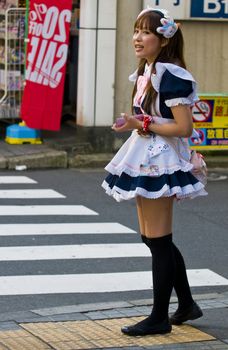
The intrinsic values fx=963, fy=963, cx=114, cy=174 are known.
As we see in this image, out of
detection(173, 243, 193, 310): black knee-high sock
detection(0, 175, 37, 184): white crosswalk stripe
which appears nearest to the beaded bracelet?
detection(173, 243, 193, 310): black knee-high sock

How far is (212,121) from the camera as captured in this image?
13703 mm

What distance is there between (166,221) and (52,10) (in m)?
8.49

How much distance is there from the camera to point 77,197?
36.5 feet

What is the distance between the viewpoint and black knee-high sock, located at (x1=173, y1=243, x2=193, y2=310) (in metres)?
5.82

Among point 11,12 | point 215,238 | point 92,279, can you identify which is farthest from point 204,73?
point 92,279

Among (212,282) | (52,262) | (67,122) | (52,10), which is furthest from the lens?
(67,122)

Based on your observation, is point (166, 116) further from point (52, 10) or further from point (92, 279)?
point (52, 10)

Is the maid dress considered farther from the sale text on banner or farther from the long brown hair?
the sale text on banner

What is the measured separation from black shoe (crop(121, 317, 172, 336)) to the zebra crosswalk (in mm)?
1473

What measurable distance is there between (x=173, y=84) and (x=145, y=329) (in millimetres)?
1453

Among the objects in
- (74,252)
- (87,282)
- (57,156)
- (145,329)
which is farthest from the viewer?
(57,156)

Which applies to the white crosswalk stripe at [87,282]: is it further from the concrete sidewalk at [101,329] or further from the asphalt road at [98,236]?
the concrete sidewalk at [101,329]

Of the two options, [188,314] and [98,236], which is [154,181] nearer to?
[188,314]

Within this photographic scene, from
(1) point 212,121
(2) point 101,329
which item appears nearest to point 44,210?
(1) point 212,121
